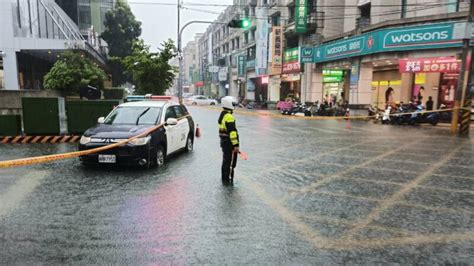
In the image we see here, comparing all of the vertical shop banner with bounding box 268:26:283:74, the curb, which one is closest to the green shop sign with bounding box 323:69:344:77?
the vertical shop banner with bounding box 268:26:283:74

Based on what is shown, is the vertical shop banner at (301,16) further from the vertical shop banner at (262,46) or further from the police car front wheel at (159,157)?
the police car front wheel at (159,157)

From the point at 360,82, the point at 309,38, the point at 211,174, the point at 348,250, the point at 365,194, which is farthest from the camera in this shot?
the point at 309,38

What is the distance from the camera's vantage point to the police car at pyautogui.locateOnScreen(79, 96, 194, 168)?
25.8ft

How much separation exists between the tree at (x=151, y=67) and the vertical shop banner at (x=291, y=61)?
11395 millimetres

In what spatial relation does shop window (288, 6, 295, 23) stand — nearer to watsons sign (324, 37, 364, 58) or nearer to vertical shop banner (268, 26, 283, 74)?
vertical shop banner (268, 26, 283, 74)

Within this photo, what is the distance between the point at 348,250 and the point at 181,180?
13.3 feet

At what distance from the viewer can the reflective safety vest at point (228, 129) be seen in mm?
6859

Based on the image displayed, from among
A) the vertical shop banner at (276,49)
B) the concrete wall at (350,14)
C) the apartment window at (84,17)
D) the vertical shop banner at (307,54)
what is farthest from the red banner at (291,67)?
the apartment window at (84,17)

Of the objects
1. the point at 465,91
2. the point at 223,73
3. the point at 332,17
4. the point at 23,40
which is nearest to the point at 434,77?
the point at 465,91

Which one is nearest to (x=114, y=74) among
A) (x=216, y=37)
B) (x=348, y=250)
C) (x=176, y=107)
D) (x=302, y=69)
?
(x=302, y=69)

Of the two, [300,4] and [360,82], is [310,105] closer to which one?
[360,82]

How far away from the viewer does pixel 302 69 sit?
3200 centimetres

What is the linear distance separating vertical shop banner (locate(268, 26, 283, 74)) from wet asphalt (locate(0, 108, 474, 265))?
2638 cm

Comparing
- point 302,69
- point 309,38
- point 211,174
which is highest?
point 309,38
